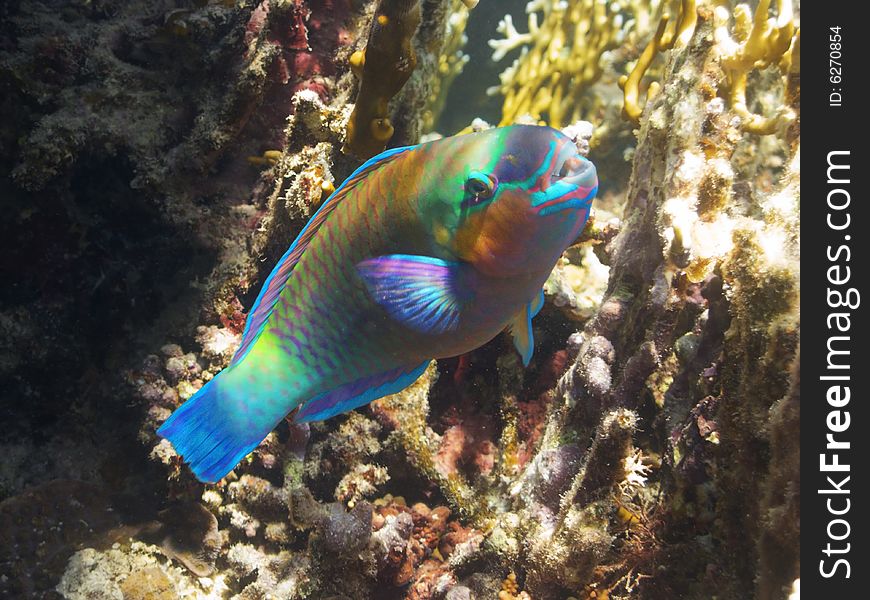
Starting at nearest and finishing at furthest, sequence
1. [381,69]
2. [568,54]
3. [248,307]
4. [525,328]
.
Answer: [525,328], [381,69], [248,307], [568,54]

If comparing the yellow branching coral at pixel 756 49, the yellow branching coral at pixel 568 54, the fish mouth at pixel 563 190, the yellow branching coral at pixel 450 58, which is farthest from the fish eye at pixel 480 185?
the yellow branching coral at pixel 568 54

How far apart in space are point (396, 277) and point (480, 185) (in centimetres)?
41

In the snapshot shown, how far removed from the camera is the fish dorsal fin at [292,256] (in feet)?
6.23

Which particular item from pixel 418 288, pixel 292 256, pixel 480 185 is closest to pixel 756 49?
pixel 480 185

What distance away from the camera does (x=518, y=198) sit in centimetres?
164

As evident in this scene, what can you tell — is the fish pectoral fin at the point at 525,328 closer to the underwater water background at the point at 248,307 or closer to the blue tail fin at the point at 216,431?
the underwater water background at the point at 248,307

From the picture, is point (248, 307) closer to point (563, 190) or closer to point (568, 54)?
point (563, 190)

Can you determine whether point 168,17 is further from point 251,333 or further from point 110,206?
point 251,333

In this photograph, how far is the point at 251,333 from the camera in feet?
6.55

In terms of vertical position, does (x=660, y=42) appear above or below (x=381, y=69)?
above
